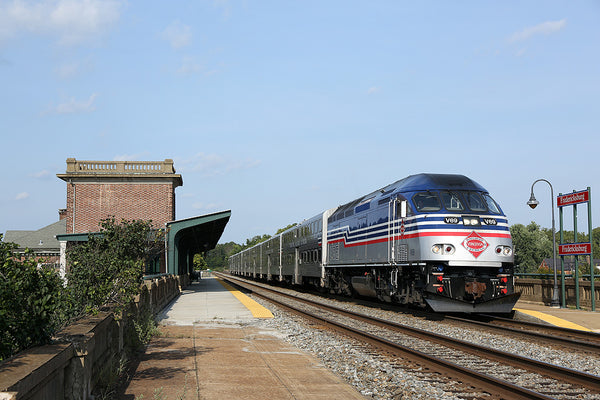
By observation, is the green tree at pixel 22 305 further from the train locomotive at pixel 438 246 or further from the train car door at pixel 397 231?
the train car door at pixel 397 231

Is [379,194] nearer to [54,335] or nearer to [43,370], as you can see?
[54,335]

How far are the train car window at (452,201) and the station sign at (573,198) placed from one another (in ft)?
21.0

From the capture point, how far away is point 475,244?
14.8m

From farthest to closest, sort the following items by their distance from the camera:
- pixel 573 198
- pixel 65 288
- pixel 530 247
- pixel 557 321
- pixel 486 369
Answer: pixel 530 247, pixel 573 198, pixel 557 321, pixel 486 369, pixel 65 288

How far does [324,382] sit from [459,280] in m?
8.03

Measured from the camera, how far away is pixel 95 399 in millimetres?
5984

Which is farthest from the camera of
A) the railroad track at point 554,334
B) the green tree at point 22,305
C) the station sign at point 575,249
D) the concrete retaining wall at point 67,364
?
the station sign at point 575,249

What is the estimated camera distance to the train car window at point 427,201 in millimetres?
15414

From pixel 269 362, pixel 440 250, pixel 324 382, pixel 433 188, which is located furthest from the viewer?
pixel 433 188

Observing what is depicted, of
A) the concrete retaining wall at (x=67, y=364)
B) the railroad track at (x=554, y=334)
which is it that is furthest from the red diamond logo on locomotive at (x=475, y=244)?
the concrete retaining wall at (x=67, y=364)

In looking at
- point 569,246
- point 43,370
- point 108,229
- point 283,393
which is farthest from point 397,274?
point 43,370

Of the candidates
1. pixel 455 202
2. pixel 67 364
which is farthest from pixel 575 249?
pixel 67 364

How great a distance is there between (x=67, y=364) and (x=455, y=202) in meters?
12.5

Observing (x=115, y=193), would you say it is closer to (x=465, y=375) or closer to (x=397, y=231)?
(x=397, y=231)
